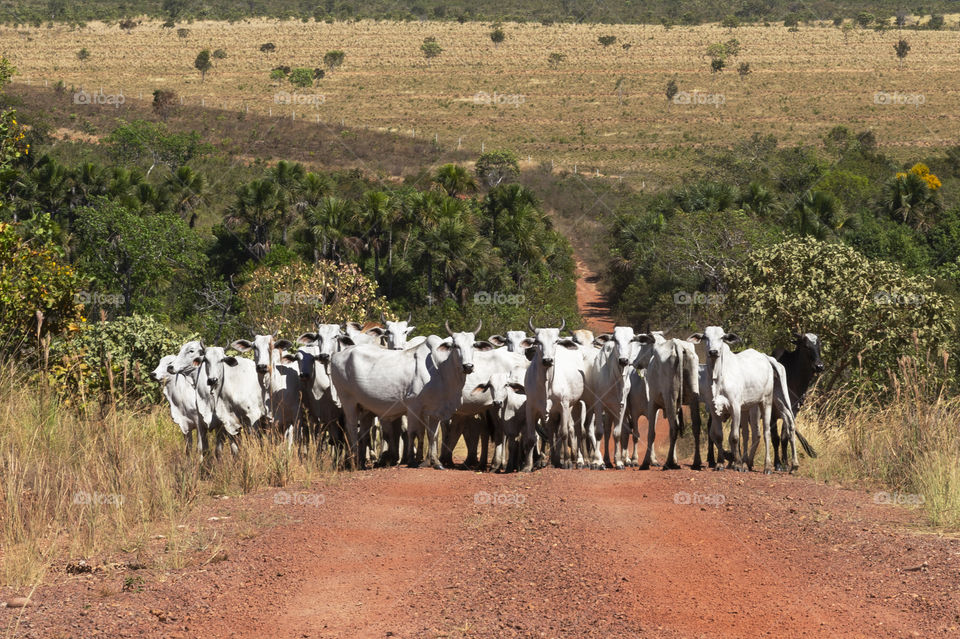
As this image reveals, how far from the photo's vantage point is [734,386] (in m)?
15.6

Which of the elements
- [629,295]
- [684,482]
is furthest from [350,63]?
[684,482]

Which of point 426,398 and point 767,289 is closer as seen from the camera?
point 426,398

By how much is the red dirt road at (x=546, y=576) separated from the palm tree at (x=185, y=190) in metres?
48.9

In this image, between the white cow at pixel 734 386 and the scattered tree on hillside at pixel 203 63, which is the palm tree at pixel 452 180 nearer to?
the white cow at pixel 734 386

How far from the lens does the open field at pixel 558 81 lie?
10012cm

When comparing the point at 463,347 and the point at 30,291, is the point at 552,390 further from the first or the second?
the point at 30,291

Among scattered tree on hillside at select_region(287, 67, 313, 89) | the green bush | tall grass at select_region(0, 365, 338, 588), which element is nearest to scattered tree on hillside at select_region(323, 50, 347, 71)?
scattered tree on hillside at select_region(287, 67, 313, 89)

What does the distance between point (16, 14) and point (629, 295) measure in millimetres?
121918

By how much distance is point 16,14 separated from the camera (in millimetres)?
145750

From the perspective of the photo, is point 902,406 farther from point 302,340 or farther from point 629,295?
point 629,295

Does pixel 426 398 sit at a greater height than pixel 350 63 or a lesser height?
lesser

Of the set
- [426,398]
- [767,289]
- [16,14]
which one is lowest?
[426,398]

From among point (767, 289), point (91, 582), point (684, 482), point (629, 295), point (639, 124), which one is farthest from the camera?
point (639, 124)

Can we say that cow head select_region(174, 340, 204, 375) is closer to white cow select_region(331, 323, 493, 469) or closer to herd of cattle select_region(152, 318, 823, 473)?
herd of cattle select_region(152, 318, 823, 473)
